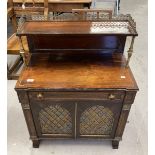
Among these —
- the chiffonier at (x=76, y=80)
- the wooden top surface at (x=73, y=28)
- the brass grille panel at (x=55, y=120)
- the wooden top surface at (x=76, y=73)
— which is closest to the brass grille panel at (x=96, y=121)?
the chiffonier at (x=76, y=80)

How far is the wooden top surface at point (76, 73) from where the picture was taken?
140 centimetres

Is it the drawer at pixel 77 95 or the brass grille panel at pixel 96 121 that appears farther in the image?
the brass grille panel at pixel 96 121

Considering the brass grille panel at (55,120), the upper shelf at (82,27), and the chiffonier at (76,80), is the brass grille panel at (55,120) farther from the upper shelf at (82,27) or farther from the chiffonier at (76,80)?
the upper shelf at (82,27)

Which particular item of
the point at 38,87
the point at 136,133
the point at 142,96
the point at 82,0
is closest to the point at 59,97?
the point at 38,87

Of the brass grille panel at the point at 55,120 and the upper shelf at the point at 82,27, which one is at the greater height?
the upper shelf at the point at 82,27

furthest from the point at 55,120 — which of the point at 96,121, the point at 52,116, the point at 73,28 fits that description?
the point at 73,28

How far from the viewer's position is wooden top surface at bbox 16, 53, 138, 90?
1.40 meters

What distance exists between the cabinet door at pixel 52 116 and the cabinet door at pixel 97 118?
0.07 m

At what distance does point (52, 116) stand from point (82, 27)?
71 cm

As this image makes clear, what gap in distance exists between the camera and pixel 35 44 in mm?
1647

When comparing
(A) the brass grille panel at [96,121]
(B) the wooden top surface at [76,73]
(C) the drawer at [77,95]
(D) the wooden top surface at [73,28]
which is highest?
(D) the wooden top surface at [73,28]

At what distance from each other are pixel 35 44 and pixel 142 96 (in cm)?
142

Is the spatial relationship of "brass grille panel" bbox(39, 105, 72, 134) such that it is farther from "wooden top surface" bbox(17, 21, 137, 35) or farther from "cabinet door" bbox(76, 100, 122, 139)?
"wooden top surface" bbox(17, 21, 137, 35)

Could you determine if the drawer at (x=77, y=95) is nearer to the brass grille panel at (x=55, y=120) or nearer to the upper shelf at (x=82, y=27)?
the brass grille panel at (x=55, y=120)
